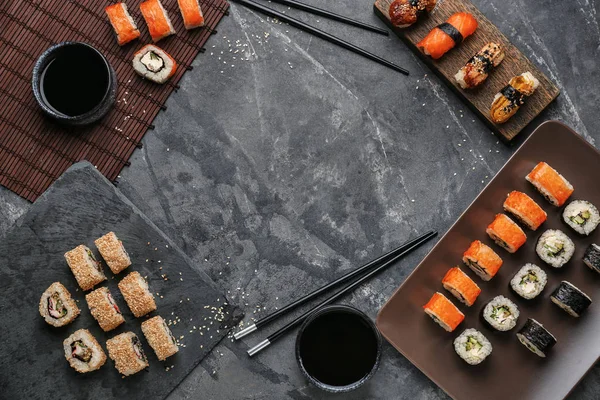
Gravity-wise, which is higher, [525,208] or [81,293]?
[525,208]

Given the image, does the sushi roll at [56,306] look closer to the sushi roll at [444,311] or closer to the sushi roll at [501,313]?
the sushi roll at [444,311]

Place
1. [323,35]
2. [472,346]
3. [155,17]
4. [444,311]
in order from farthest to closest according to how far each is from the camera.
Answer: [323,35], [155,17], [472,346], [444,311]

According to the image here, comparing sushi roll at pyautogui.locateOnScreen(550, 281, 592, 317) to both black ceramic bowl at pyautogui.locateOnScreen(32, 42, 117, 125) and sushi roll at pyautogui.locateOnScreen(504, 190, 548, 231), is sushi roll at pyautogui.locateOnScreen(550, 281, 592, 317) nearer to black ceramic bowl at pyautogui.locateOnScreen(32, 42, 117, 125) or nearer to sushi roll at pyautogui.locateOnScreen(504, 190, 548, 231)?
sushi roll at pyautogui.locateOnScreen(504, 190, 548, 231)

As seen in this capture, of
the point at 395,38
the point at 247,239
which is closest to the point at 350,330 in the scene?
the point at 247,239

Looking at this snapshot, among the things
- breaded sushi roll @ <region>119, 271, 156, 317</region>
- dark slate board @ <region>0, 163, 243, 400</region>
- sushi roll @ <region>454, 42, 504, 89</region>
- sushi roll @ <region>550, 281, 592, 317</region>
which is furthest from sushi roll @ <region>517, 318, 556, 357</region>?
breaded sushi roll @ <region>119, 271, 156, 317</region>

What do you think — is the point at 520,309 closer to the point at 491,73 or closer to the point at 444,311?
the point at 444,311

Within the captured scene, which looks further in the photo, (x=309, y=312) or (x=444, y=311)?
(x=309, y=312)

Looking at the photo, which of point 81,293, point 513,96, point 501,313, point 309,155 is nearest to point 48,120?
point 81,293

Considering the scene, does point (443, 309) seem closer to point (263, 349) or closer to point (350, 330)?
point (350, 330)
